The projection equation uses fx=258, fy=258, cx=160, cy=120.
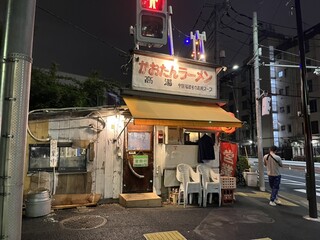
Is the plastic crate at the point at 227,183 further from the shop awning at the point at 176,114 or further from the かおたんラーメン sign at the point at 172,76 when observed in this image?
the かおたんラーメン sign at the point at 172,76

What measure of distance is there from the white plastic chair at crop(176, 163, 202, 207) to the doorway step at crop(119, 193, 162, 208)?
0.91 metres

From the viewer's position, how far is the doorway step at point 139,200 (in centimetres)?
827

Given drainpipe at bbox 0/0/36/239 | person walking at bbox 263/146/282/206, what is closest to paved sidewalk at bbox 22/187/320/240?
person walking at bbox 263/146/282/206

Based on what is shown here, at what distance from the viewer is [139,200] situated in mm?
8367

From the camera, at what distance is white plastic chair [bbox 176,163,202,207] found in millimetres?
8883

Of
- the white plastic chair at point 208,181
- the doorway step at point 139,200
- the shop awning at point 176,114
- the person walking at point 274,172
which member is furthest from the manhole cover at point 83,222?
the person walking at point 274,172

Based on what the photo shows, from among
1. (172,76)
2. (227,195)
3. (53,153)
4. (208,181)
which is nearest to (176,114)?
(172,76)

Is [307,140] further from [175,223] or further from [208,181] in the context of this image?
[175,223]

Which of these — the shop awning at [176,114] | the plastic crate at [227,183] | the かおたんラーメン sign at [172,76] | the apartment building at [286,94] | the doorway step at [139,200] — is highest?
the apartment building at [286,94]

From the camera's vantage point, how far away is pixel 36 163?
324 inches

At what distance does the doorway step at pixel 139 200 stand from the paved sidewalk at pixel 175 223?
0.71 feet

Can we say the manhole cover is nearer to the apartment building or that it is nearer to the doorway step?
the doorway step

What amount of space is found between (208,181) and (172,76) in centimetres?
405

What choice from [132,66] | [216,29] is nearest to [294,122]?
[216,29]
